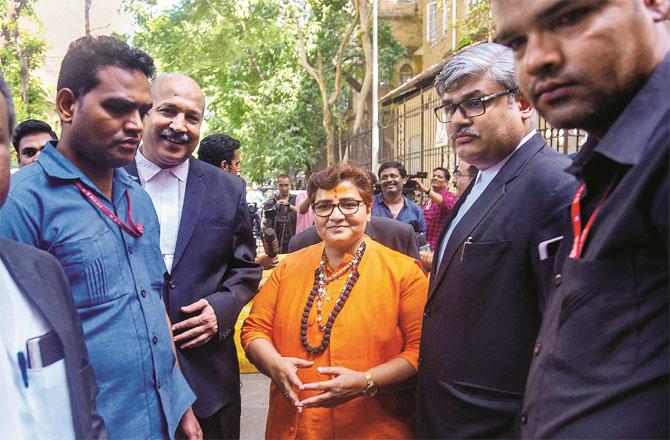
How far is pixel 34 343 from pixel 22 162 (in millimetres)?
3364

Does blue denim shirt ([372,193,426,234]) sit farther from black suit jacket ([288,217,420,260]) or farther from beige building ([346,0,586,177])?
black suit jacket ([288,217,420,260])

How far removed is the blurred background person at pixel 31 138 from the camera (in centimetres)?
404

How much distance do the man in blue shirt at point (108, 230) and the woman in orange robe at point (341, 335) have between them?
465 mm

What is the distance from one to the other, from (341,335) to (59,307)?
121cm

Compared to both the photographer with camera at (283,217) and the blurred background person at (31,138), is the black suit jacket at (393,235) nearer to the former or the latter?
the blurred background person at (31,138)

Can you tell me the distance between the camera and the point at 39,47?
13.4 metres

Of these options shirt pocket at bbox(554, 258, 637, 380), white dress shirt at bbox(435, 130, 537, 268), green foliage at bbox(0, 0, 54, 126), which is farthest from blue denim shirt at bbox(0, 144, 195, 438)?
green foliage at bbox(0, 0, 54, 126)

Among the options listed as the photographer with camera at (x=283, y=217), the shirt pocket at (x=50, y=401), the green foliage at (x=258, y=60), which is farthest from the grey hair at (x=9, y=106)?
the green foliage at (x=258, y=60)

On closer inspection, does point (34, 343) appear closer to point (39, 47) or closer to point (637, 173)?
point (637, 173)

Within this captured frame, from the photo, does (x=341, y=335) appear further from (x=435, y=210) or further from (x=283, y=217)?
(x=283, y=217)

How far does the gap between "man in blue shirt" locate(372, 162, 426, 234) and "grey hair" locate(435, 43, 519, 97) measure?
3.81 metres

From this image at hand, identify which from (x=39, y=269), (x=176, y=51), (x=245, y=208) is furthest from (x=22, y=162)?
(x=176, y=51)

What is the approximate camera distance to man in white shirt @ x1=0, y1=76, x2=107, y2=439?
1256 mm

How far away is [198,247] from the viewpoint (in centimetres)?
247
